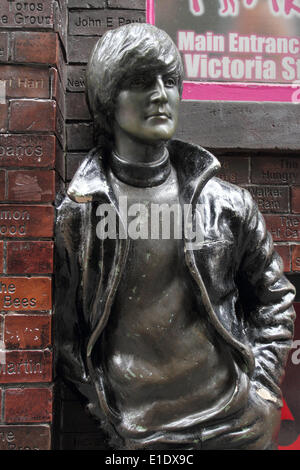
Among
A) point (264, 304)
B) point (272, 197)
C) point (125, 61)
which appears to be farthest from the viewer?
point (272, 197)

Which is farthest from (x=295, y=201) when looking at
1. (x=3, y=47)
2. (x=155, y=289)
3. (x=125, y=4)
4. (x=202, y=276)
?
(x=3, y=47)

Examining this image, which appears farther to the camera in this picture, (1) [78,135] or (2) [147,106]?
(1) [78,135]

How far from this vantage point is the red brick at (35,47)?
1.72 meters

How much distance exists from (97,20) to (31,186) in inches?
29.9

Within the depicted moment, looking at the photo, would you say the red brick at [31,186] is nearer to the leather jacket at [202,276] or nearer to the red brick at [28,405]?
the leather jacket at [202,276]

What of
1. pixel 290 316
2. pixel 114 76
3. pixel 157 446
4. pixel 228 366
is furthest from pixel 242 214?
pixel 157 446

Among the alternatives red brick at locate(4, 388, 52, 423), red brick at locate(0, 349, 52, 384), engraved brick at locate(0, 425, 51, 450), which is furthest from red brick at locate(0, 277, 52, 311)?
engraved brick at locate(0, 425, 51, 450)

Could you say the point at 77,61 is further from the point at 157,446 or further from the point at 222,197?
the point at 157,446

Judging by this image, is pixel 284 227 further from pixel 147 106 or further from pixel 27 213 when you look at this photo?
pixel 27 213

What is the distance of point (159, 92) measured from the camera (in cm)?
159

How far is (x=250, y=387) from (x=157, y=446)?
1.13 feet

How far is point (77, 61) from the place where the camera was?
6.61 feet

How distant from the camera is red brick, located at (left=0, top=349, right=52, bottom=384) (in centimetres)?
164

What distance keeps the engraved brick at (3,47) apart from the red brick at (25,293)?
0.71 meters
